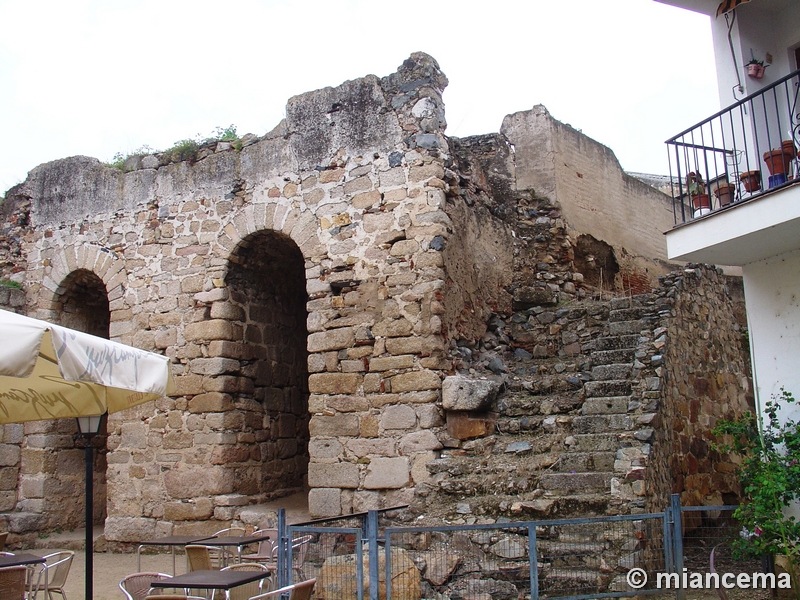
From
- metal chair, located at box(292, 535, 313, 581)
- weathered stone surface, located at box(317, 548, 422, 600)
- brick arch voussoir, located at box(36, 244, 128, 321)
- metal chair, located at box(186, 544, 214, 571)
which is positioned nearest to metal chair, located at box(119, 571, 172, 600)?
metal chair, located at box(186, 544, 214, 571)

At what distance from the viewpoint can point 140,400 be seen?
637cm

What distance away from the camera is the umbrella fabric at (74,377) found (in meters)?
4.68

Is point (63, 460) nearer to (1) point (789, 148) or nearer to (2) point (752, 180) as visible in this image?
(2) point (752, 180)

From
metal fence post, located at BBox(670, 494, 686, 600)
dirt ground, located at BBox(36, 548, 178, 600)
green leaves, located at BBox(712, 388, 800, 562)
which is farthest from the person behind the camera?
dirt ground, located at BBox(36, 548, 178, 600)

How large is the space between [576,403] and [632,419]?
80cm

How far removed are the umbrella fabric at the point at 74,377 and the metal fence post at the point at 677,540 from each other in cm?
370

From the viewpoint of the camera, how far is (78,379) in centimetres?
479

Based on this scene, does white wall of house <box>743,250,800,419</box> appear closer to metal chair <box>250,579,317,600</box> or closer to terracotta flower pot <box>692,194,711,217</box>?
terracotta flower pot <box>692,194,711,217</box>

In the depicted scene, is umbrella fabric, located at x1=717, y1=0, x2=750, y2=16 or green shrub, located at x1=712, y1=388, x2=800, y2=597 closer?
green shrub, located at x1=712, y1=388, x2=800, y2=597

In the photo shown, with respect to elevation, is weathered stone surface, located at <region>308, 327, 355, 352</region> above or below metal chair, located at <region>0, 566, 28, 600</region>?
above

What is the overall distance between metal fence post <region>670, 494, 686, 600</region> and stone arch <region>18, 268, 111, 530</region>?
7058 mm

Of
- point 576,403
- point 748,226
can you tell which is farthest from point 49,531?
point 748,226

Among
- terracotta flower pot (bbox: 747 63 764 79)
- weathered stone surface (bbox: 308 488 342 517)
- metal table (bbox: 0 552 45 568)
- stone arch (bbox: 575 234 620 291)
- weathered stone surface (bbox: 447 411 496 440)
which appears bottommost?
metal table (bbox: 0 552 45 568)

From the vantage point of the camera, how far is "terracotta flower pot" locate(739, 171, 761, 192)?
5980 mm
